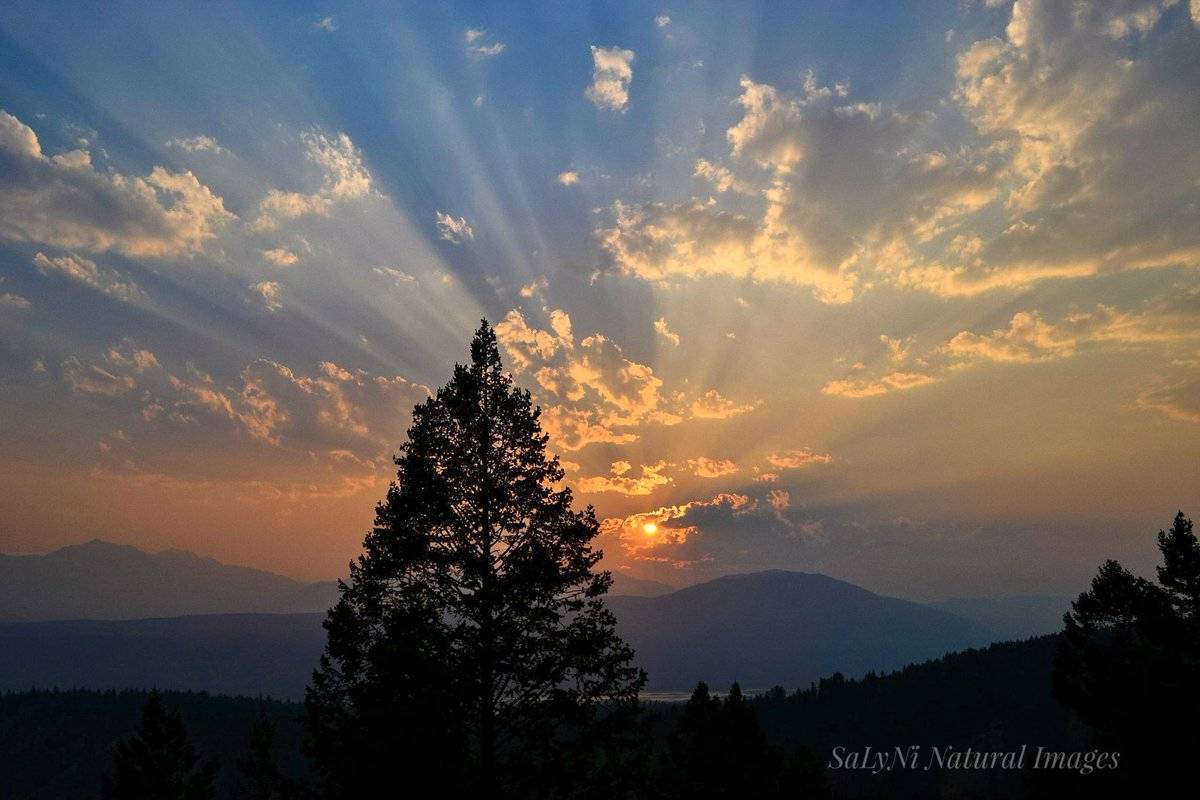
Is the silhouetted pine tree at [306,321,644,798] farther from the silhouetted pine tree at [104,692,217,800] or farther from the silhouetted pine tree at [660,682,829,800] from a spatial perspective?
the silhouetted pine tree at [104,692,217,800]

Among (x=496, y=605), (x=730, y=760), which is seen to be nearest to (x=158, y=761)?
(x=730, y=760)

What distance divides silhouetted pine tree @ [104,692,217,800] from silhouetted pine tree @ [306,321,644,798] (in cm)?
3354

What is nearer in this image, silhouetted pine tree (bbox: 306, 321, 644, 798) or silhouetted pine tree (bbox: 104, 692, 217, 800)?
silhouetted pine tree (bbox: 306, 321, 644, 798)

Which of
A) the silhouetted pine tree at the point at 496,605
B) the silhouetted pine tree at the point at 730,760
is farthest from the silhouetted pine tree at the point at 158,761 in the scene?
the silhouetted pine tree at the point at 496,605

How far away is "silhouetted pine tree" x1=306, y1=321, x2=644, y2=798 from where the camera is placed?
58.3ft

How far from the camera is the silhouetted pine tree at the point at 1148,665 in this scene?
23.9 metres

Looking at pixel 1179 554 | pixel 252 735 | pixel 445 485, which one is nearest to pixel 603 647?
pixel 445 485

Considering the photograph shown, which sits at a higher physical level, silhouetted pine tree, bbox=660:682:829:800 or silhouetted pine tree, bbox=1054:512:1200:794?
silhouetted pine tree, bbox=1054:512:1200:794

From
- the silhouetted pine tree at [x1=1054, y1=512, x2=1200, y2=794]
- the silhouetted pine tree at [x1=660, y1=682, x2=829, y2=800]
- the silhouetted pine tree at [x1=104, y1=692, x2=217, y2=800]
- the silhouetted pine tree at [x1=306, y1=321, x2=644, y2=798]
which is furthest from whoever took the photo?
the silhouetted pine tree at [x1=104, y1=692, x2=217, y2=800]

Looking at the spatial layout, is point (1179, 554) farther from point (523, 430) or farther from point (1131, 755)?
point (523, 430)

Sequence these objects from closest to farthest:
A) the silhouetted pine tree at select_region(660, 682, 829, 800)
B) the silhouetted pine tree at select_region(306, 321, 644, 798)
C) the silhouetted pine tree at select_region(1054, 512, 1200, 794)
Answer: the silhouetted pine tree at select_region(306, 321, 644, 798)
the silhouetted pine tree at select_region(1054, 512, 1200, 794)
the silhouetted pine tree at select_region(660, 682, 829, 800)

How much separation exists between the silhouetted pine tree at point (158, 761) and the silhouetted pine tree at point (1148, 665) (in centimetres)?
4783

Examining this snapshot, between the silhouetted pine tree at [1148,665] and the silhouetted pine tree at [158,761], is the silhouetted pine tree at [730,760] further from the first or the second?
the silhouetted pine tree at [158,761]

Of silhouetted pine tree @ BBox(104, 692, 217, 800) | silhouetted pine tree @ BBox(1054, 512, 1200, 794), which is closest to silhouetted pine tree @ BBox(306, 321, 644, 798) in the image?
silhouetted pine tree @ BBox(1054, 512, 1200, 794)
